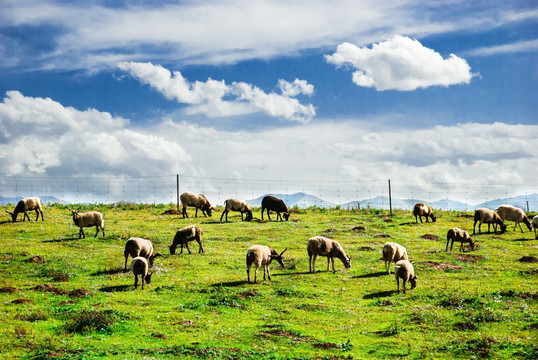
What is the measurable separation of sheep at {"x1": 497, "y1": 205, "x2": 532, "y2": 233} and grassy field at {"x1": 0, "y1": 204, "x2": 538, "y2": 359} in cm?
667

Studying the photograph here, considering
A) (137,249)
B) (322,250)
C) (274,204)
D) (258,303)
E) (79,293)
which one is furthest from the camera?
(274,204)

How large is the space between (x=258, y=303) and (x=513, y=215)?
3417 centimetres

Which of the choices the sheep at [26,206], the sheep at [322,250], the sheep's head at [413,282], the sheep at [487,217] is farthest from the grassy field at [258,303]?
the sheep at [26,206]

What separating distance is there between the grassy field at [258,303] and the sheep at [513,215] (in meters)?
6.67

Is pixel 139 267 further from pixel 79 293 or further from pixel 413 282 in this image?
pixel 413 282

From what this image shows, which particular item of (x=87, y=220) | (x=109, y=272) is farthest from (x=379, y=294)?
(x=87, y=220)

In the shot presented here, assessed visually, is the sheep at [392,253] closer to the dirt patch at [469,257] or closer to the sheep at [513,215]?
the dirt patch at [469,257]

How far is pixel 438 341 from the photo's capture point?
18859mm

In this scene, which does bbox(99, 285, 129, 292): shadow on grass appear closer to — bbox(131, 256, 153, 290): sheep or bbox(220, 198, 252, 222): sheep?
bbox(131, 256, 153, 290): sheep

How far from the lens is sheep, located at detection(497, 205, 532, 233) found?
155 feet

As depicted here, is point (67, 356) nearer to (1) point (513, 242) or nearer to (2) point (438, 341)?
(2) point (438, 341)

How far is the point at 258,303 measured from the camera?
23.7m

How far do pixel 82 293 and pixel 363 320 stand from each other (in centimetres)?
1390

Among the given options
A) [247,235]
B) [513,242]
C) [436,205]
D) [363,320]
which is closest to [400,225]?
[513,242]
